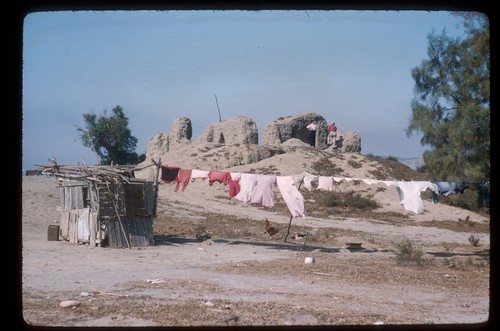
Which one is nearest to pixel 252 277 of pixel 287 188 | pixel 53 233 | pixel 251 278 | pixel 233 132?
pixel 251 278

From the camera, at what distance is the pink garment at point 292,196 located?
58.5 feet

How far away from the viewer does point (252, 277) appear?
12594 mm

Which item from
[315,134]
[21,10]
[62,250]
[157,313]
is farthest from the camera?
[315,134]

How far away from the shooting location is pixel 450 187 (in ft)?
55.2

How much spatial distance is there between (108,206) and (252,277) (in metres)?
6.64

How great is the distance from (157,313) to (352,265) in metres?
7.30

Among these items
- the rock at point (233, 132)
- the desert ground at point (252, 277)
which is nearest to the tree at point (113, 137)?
the rock at point (233, 132)

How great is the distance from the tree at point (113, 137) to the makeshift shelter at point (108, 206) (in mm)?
32505

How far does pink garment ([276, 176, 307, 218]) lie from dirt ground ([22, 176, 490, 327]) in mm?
1324

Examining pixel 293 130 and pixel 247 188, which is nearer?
pixel 247 188

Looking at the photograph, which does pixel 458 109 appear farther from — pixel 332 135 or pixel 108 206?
pixel 332 135

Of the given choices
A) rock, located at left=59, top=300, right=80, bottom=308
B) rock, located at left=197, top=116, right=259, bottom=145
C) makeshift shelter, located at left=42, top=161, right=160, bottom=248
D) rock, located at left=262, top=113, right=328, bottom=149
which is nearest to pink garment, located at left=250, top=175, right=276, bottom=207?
makeshift shelter, located at left=42, top=161, right=160, bottom=248
